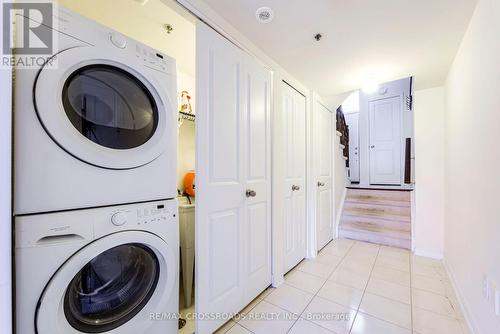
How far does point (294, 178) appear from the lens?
2.27 m

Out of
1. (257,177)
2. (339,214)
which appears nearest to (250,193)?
(257,177)

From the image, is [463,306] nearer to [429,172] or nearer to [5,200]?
[429,172]

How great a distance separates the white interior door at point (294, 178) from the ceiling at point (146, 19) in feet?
3.34

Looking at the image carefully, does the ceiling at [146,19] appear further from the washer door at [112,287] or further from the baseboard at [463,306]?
the baseboard at [463,306]

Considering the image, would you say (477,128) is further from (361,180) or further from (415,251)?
(361,180)

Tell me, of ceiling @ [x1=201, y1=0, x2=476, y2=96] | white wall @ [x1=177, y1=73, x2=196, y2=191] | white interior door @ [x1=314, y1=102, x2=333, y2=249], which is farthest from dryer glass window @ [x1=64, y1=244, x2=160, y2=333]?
white interior door @ [x1=314, y1=102, x2=333, y2=249]

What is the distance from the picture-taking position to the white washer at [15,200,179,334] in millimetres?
685

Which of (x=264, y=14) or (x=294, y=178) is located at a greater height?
(x=264, y=14)

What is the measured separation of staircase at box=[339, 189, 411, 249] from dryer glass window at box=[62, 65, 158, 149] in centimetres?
329

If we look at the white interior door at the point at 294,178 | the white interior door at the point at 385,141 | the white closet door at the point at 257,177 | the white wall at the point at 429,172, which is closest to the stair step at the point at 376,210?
the white wall at the point at 429,172

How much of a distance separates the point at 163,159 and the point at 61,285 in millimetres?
602

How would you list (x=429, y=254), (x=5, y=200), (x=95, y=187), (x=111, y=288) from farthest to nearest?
(x=429, y=254) < (x=111, y=288) < (x=95, y=187) < (x=5, y=200)

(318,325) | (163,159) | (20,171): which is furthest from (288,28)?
(318,325)

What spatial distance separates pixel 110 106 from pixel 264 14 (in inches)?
43.7
